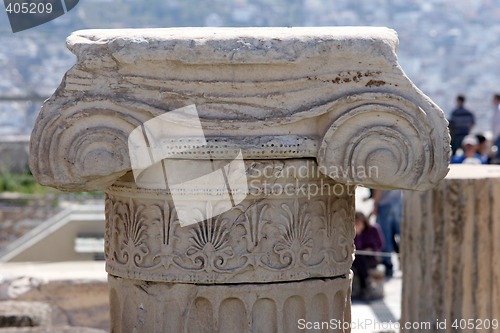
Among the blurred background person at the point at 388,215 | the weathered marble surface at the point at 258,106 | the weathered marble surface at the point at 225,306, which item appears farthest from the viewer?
the blurred background person at the point at 388,215

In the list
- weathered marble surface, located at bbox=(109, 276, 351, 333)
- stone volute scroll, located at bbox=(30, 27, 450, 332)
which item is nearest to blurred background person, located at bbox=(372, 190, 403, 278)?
weathered marble surface, located at bbox=(109, 276, 351, 333)

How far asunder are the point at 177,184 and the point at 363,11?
17762 millimetres

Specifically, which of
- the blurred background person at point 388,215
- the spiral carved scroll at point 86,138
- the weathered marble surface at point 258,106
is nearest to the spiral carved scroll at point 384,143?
the weathered marble surface at point 258,106

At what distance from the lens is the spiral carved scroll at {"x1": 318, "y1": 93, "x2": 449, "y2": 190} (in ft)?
12.1

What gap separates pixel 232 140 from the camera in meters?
3.68

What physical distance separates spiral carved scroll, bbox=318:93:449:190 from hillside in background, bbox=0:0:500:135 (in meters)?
7.59

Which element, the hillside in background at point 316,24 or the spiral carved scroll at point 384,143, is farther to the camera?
the hillside in background at point 316,24

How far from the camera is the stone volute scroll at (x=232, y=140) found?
367cm

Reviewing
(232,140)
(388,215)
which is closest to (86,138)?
(232,140)

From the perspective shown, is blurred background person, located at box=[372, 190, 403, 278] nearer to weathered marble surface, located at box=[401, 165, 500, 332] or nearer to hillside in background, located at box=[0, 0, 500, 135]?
weathered marble surface, located at box=[401, 165, 500, 332]

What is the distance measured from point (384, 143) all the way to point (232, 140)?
53 centimetres

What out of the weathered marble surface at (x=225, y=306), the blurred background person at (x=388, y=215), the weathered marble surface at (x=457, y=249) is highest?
the weathered marble surface at (x=225, y=306)

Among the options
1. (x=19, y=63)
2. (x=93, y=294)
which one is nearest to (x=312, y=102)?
(x=93, y=294)

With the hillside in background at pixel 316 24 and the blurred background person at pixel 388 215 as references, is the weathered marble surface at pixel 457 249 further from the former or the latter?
the hillside in background at pixel 316 24
